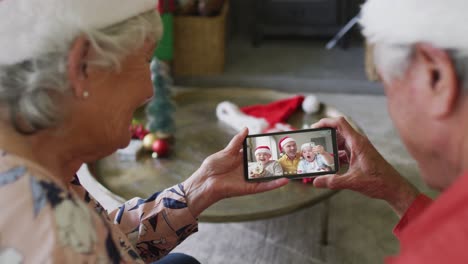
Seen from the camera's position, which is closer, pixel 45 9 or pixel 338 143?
pixel 45 9

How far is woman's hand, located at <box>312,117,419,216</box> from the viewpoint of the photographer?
1148 mm

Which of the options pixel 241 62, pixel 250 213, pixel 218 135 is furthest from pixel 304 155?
pixel 241 62

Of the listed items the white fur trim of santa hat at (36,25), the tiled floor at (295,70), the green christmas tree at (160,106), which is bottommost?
the tiled floor at (295,70)

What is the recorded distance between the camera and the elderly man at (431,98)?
26.5 inches

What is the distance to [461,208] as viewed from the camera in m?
0.67

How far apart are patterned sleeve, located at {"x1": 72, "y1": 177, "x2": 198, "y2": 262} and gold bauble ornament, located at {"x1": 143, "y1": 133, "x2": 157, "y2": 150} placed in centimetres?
73

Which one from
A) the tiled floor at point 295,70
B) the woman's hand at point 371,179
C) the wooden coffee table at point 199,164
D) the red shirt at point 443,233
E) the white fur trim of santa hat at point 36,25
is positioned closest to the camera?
the red shirt at point 443,233

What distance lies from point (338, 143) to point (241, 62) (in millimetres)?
2335

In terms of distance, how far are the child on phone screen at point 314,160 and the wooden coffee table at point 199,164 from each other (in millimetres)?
401

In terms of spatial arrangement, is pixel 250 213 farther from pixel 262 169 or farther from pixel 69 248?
pixel 69 248

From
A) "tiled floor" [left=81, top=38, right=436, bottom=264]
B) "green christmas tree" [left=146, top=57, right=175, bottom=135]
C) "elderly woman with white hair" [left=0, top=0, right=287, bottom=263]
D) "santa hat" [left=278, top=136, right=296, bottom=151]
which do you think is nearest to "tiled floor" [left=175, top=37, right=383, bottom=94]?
"tiled floor" [left=81, top=38, right=436, bottom=264]

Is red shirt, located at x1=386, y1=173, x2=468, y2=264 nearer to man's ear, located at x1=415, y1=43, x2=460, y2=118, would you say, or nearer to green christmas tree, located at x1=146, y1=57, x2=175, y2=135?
man's ear, located at x1=415, y1=43, x2=460, y2=118

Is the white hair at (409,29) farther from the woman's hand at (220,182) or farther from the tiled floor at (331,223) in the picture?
the tiled floor at (331,223)

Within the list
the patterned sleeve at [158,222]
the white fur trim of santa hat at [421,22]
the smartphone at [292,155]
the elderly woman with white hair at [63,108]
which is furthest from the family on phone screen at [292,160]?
the white fur trim of santa hat at [421,22]
